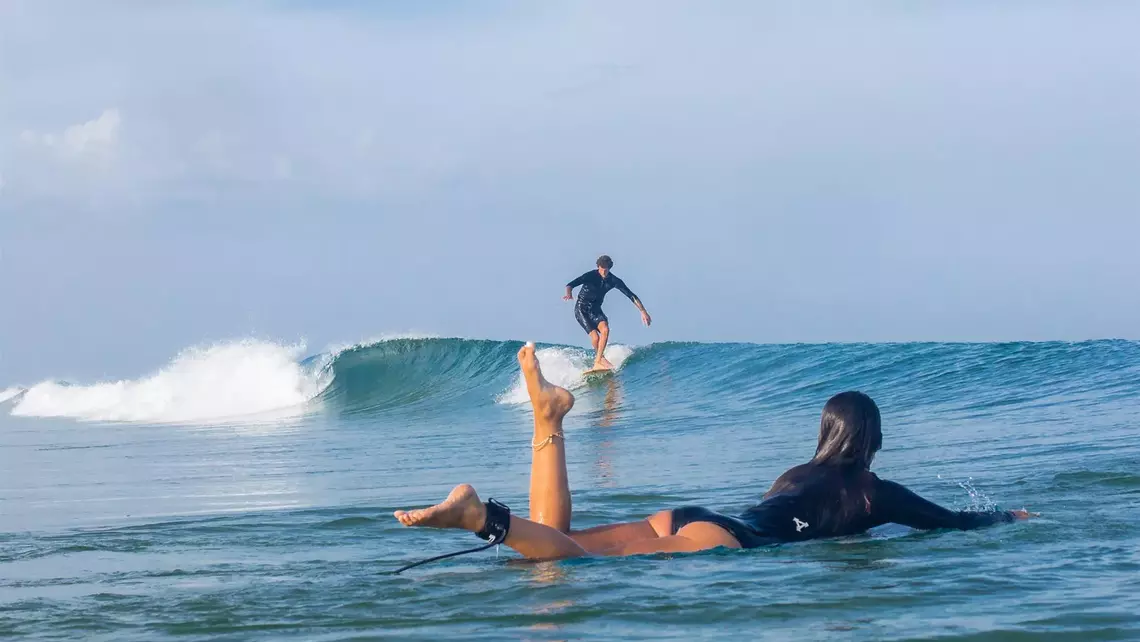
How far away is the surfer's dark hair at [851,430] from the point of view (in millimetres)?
5797

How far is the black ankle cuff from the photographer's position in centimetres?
516

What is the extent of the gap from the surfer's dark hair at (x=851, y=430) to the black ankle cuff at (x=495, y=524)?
1608 millimetres

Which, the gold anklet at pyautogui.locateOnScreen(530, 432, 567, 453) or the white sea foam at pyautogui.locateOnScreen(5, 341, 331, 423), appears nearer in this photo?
the gold anklet at pyautogui.locateOnScreen(530, 432, 567, 453)

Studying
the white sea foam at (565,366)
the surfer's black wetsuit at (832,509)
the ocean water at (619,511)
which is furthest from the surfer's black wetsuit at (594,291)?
the surfer's black wetsuit at (832,509)

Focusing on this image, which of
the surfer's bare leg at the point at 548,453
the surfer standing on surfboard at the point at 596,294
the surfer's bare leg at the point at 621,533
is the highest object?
the surfer standing on surfboard at the point at 596,294

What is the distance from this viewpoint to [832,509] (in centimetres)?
599

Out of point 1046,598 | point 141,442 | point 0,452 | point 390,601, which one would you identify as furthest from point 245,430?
point 1046,598

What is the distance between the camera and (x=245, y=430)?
17422 millimetres

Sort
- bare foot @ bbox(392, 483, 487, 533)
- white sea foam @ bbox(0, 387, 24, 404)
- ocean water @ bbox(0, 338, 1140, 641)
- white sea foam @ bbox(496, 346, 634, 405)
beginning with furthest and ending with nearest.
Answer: white sea foam @ bbox(0, 387, 24, 404) → white sea foam @ bbox(496, 346, 634, 405) → bare foot @ bbox(392, 483, 487, 533) → ocean water @ bbox(0, 338, 1140, 641)

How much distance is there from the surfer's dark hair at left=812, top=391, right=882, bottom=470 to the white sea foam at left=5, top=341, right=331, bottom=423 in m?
17.1

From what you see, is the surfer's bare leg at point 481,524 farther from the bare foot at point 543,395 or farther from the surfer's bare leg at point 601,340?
the surfer's bare leg at point 601,340

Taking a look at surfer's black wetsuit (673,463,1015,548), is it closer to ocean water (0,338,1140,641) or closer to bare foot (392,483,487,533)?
ocean water (0,338,1140,641)

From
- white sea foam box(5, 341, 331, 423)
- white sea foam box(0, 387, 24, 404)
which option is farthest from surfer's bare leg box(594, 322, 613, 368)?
white sea foam box(0, 387, 24, 404)

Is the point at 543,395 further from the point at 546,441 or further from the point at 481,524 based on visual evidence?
the point at 481,524
